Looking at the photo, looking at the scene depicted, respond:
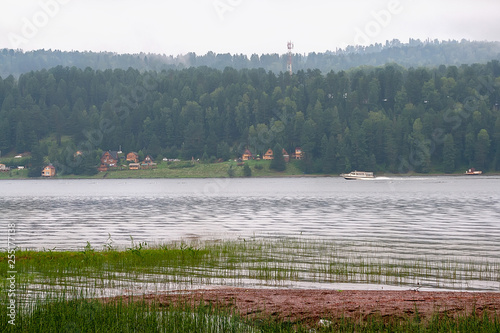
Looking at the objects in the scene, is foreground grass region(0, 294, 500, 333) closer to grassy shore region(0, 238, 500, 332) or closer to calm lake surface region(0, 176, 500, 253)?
grassy shore region(0, 238, 500, 332)

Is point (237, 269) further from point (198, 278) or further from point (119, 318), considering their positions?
point (119, 318)

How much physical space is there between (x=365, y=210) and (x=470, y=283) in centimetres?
5098

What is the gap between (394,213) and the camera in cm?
7319

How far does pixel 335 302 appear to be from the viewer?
71.6ft

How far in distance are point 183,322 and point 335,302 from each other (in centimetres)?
582

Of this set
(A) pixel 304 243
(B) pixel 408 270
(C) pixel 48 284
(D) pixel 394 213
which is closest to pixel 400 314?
(B) pixel 408 270

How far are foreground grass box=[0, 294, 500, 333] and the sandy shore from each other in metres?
0.57

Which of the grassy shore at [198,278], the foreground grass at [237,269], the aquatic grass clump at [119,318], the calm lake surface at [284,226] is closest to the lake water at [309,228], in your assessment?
the calm lake surface at [284,226]

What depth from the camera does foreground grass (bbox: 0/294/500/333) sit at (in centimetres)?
1819

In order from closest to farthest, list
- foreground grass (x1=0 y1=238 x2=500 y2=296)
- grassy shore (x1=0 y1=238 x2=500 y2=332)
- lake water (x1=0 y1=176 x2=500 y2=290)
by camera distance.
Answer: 1. grassy shore (x1=0 y1=238 x2=500 y2=332)
2. foreground grass (x1=0 y1=238 x2=500 y2=296)
3. lake water (x1=0 y1=176 x2=500 y2=290)

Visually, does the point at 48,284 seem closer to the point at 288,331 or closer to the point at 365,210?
the point at 288,331

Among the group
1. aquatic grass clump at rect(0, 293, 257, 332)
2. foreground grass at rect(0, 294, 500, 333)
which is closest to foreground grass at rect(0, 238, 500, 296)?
aquatic grass clump at rect(0, 293, 257, 332)

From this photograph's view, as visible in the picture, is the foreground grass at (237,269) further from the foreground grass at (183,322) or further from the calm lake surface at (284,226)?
the foreground grass at (183,322)

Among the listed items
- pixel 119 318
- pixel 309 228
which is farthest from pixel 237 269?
pixel 309 228
